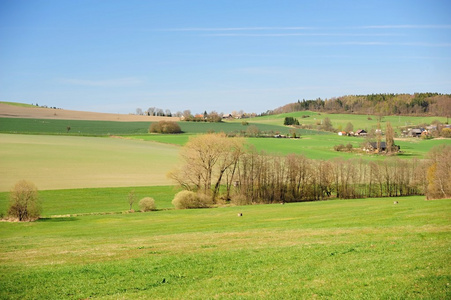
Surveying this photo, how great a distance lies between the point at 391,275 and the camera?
44.9 ft

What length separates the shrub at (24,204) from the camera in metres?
44.1

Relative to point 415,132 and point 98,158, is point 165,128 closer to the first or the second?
point 98,158

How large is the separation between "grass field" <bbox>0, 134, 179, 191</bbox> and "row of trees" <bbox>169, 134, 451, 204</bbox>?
847 centimetres

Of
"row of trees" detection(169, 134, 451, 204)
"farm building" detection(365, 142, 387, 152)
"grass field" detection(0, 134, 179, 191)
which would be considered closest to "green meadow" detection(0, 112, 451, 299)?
"row of trees" detection(169, 134, 451, 204)

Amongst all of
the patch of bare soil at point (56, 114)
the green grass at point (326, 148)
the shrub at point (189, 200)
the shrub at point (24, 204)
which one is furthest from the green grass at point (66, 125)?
the shrub at point (24, 204)

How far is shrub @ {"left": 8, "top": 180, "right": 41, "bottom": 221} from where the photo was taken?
44094mm

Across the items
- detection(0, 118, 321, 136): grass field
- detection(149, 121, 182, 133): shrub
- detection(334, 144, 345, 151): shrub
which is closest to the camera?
detection(334, 144, 345, 151): shrub

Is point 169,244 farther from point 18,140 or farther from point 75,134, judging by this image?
point 75,134

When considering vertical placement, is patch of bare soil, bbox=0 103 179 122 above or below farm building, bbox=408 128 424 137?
above

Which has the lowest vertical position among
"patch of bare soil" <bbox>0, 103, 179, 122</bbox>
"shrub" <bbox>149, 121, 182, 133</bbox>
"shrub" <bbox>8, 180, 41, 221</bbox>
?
"shrub" <bbox>8, 180, 41, 221</bbox>

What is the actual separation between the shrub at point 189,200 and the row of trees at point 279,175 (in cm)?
281

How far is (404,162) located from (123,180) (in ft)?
157

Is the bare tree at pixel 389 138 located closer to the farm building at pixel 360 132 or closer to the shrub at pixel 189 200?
the farm building at pixel 360 132

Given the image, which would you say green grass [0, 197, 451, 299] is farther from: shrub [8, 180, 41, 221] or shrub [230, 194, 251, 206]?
shrub [230, 194, 251, 206]
